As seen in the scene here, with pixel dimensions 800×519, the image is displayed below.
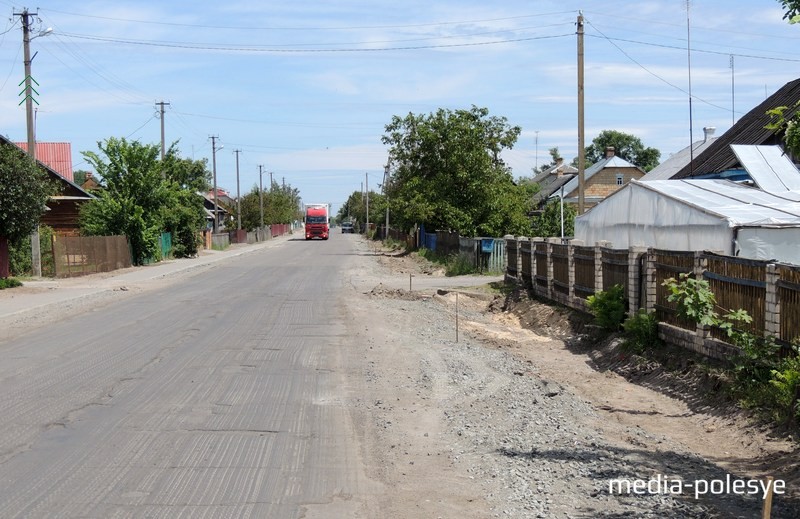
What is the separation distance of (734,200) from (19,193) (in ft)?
73.9

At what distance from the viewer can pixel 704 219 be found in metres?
16.9

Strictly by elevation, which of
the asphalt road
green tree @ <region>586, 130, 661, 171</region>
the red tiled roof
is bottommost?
the asphalt road

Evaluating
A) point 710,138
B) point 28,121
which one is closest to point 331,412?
point 28,121

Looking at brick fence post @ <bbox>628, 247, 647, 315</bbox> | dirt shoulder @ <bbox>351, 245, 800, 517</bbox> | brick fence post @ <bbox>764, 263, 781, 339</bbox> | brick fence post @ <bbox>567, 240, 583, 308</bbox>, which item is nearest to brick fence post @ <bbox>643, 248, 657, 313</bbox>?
brick fence post @ <bbox>628, 247, 647, 315</bbox>

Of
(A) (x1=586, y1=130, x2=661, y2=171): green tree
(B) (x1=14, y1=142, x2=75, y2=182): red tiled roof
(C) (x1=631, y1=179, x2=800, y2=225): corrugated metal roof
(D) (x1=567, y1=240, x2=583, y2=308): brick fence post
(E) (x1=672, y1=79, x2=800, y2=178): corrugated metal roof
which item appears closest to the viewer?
(C) (x1=631, y1=179, x2=800, y2=225): corrugated metal roof

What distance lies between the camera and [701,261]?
11.7 metres

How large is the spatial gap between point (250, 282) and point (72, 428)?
72.4ft

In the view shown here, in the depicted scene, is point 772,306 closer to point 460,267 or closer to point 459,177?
point 460,267

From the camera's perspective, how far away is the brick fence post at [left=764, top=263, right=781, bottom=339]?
31.2 ft

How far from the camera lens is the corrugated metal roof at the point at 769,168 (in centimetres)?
2111

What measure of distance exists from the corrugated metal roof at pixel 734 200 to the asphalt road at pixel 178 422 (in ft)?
26.5

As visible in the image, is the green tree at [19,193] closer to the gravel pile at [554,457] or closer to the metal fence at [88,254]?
the metal fence at [88,254]

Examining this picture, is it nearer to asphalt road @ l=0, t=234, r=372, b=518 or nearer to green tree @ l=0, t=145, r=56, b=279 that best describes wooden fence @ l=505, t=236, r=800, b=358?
asphalt road @ l=0, t=234, r=372, b=518

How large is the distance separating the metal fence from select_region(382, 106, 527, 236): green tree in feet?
49.5
